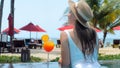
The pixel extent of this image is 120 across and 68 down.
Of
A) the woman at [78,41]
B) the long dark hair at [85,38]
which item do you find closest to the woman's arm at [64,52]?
the woman at [78,41]

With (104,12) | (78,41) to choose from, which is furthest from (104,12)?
(78,41)

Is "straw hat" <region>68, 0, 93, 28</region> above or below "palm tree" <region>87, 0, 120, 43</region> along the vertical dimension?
below

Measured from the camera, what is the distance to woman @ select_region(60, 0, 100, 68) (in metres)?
2.80

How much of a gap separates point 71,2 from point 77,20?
150 millimetres

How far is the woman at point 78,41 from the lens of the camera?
2803 mm

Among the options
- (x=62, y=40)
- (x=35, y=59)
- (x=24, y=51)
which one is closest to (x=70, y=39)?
(x=62, y=40)

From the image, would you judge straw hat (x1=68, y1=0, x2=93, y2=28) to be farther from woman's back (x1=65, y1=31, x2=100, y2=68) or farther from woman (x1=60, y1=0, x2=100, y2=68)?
woman's back (x1=65, y1=31, x2=100, y2=68)

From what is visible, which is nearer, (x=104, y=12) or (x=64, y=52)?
(x=64, y=52)

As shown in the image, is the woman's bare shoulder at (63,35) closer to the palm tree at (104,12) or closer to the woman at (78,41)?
the woman at (78,41)

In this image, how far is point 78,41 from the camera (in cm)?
284

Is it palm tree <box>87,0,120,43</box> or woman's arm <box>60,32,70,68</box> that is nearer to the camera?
woman's arm <box>60,32,70,68</box>

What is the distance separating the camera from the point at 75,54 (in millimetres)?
2807

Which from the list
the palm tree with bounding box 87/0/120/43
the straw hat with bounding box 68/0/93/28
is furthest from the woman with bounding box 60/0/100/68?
the palm tree with bounding box 87/0/120/43

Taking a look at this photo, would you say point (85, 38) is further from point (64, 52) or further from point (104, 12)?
point (104, 12)
